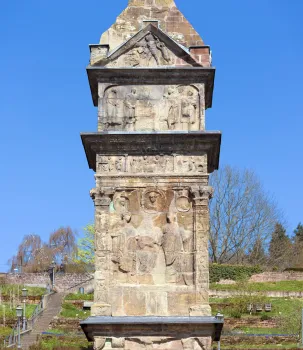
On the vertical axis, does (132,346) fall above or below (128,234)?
below

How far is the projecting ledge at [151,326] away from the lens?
13.3 meters

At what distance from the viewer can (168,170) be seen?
1405cm

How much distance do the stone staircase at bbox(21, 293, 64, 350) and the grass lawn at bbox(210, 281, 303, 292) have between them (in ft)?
29.5

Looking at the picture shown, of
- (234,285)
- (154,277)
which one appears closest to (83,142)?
(154,277)

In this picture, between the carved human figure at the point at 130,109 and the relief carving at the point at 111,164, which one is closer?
the relief carving at the point at 111,164

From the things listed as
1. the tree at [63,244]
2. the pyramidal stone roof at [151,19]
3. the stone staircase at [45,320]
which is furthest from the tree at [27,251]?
the pyramidal stone roof at [151,19]

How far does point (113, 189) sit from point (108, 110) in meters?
1.39

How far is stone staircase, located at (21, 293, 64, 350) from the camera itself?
36906mm

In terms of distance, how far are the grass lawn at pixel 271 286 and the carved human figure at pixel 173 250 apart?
3414cm

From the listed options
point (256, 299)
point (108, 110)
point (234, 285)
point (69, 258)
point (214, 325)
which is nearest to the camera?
point (214, 325)

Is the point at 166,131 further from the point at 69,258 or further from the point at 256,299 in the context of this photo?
the point at 69,258

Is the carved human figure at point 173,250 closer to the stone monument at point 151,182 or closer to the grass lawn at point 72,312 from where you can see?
the stone monument at point 151,182

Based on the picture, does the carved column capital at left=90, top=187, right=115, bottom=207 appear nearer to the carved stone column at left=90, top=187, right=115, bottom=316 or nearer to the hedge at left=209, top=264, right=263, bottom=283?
the carved stone column at left=90, top=187, right=115, bottom=316

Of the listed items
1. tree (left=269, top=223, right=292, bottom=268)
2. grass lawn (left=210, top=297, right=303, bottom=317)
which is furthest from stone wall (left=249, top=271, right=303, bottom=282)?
tree (left=269, top=223, right=292, bottom=268)
